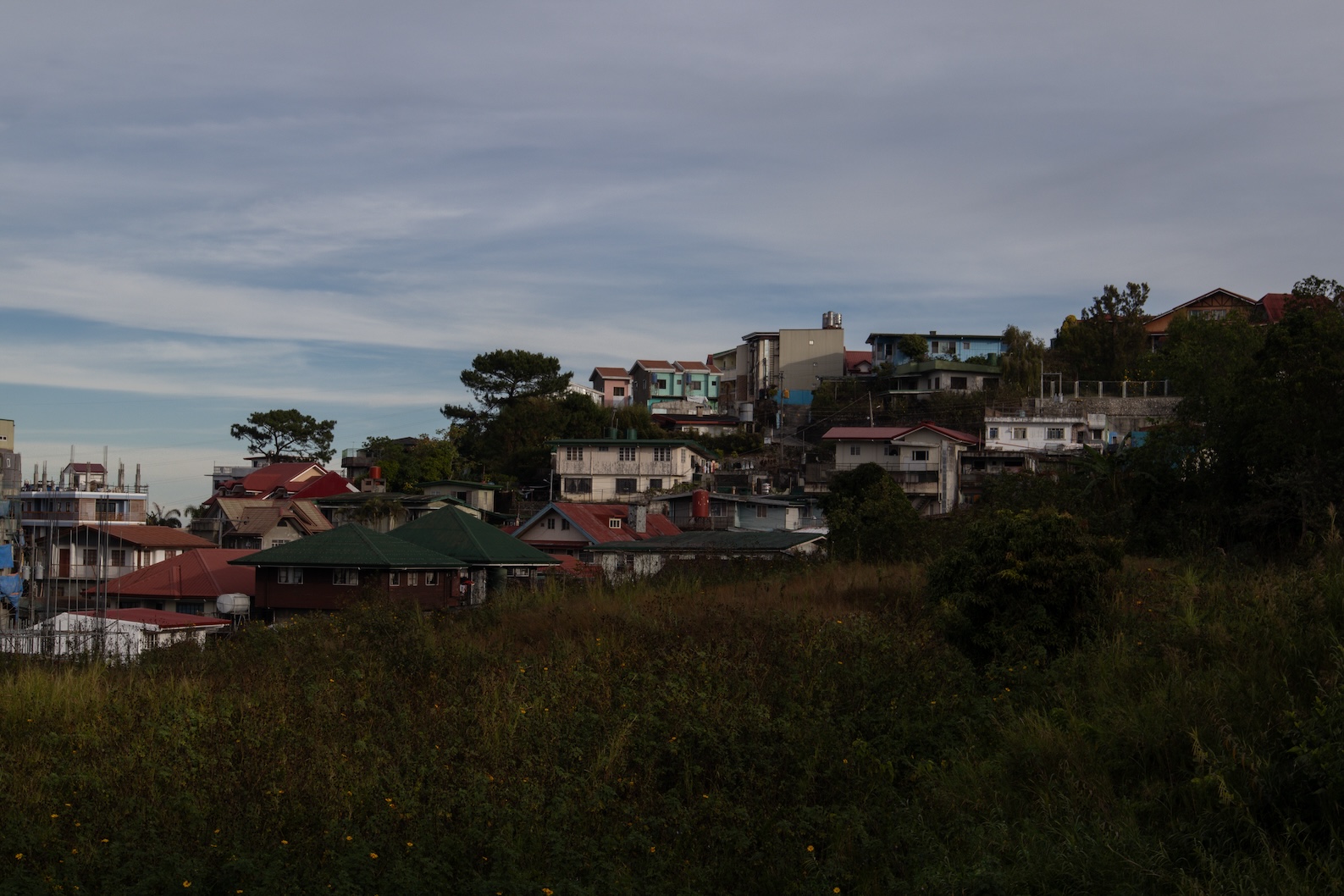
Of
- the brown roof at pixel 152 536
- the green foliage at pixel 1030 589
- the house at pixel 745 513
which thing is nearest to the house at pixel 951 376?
the house at pixel 745 513

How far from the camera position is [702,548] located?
26.2 metres

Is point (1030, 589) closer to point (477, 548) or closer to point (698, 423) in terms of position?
point (477, 548)

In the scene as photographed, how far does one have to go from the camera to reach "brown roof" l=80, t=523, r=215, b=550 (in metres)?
41.6

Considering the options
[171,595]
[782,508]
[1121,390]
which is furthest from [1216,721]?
[1121,390]

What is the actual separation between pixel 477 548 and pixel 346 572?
359cm

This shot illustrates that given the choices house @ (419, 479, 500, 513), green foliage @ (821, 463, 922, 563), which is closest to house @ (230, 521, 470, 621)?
green foliage @ (821, 463, 922, 563)

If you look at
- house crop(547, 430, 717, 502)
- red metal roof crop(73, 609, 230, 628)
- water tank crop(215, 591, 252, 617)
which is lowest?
water tank crop(215, 591, 252, 617)

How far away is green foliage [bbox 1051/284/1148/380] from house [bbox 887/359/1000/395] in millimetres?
4028

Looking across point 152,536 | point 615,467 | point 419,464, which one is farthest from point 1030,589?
point 419,464

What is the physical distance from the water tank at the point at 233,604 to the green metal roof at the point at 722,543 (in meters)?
9.84

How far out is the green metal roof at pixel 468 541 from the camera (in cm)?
2970

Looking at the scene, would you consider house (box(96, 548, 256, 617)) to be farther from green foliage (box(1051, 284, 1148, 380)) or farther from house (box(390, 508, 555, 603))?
green foliage (box(1051, 284, 1148, 380))

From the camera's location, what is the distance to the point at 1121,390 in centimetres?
5625

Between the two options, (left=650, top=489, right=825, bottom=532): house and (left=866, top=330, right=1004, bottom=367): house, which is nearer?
(left=650, top=489, right=825, bottom=532): house
